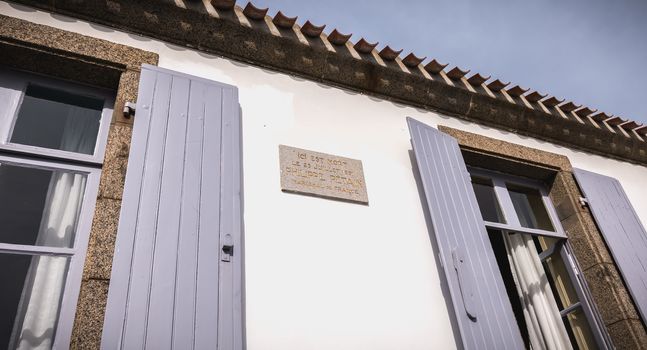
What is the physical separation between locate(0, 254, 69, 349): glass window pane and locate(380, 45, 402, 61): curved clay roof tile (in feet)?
9.64

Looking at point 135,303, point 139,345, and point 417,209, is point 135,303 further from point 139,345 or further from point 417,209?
point 417,209

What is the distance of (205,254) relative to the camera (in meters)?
2.31

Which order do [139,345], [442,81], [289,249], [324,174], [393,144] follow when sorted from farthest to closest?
[442,81] → [393,144] → [324,174] → [289,249] → [139,345]

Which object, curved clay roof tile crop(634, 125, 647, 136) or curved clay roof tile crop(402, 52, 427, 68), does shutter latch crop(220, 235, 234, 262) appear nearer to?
curved clay roof tile crop(402, 52, 427, 68)

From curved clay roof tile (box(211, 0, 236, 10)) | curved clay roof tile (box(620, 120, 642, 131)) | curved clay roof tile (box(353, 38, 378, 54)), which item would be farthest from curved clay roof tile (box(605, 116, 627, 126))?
curved clay roof tile (box(211, 0, 236, 10))

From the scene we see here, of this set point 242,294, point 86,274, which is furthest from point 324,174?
point 86,274

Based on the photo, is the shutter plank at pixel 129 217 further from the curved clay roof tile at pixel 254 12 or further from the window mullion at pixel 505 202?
the window mullion at pixel 505 202

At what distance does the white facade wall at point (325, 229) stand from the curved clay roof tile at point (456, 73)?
0.81 meters

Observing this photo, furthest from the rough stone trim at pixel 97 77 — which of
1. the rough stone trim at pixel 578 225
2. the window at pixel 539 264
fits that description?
the window at pixel 539 264

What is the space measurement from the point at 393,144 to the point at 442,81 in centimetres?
97

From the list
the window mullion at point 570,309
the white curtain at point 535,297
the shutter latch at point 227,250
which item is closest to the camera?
the shutter latch at point 227,250

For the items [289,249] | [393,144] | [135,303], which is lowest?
[135,303]

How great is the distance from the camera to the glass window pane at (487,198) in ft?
13.1

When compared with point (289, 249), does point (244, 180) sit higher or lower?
higher
